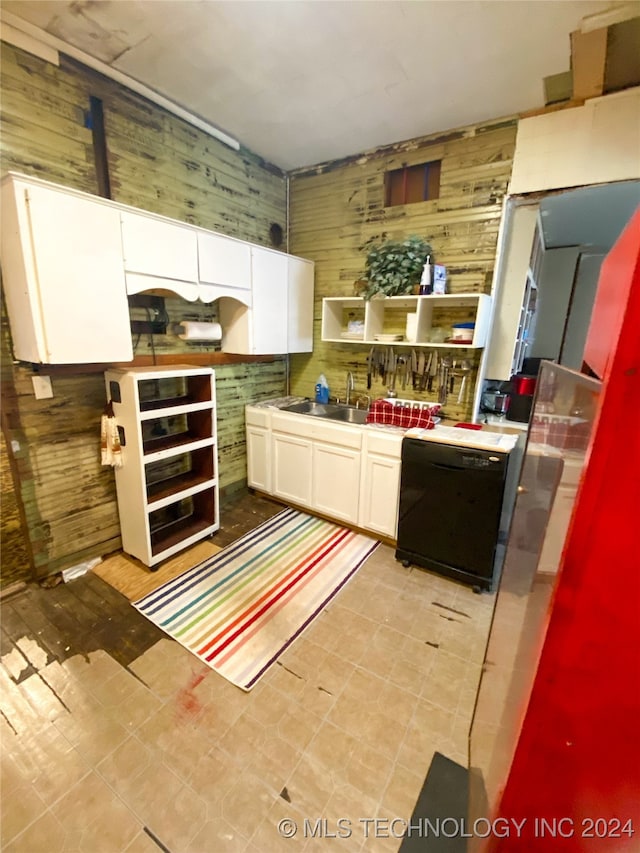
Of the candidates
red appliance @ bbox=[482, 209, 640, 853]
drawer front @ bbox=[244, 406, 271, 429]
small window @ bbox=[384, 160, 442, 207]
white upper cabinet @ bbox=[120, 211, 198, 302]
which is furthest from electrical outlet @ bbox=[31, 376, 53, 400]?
small window @ bbox=[384, 160, 442, 207]

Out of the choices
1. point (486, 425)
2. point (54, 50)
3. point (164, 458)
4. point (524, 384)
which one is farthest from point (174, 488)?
point (524, 384)

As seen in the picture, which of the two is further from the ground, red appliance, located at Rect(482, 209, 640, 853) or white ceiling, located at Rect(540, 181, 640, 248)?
white ceiling, located at Rect(540, 181, 640, 248)

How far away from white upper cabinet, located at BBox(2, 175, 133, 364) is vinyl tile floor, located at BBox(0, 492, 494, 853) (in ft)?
4.77

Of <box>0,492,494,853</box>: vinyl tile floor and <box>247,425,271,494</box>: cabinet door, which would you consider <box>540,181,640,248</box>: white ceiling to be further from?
<box>0,492,494,853</box>: vinyl tile floor

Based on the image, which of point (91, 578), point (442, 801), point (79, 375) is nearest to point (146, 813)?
point (442, 801)

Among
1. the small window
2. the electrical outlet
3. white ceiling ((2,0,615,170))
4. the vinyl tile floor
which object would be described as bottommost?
the vinyl tile floor

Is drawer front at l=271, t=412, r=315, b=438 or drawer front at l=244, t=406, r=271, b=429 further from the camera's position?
drawer front at l=244, t=406, r=271, b=429

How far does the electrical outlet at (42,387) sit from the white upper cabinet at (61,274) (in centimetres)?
16

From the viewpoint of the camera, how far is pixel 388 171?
282cm

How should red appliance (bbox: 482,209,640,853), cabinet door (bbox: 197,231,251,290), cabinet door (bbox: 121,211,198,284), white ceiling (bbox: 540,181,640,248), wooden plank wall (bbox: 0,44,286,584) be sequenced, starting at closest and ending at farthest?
1. red appliance (bbox: 482,209,640,853)
2. wooden plank wall (bbox: 0,44,286,584)
3. cabinet door (bbox: 121,211,198,284)
4. cabinet door (bbox: 197,231,251,290)
5. white ceiling (bbox: 540,181,640,248)

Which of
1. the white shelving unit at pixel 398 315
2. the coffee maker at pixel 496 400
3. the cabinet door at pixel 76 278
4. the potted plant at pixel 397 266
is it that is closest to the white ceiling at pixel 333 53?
the potted plant at pixel 397 266

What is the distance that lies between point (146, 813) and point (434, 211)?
3543mm

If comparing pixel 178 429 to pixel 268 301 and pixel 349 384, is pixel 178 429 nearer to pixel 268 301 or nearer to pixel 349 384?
pixel 268 301

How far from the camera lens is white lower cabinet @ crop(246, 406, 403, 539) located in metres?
2.51
